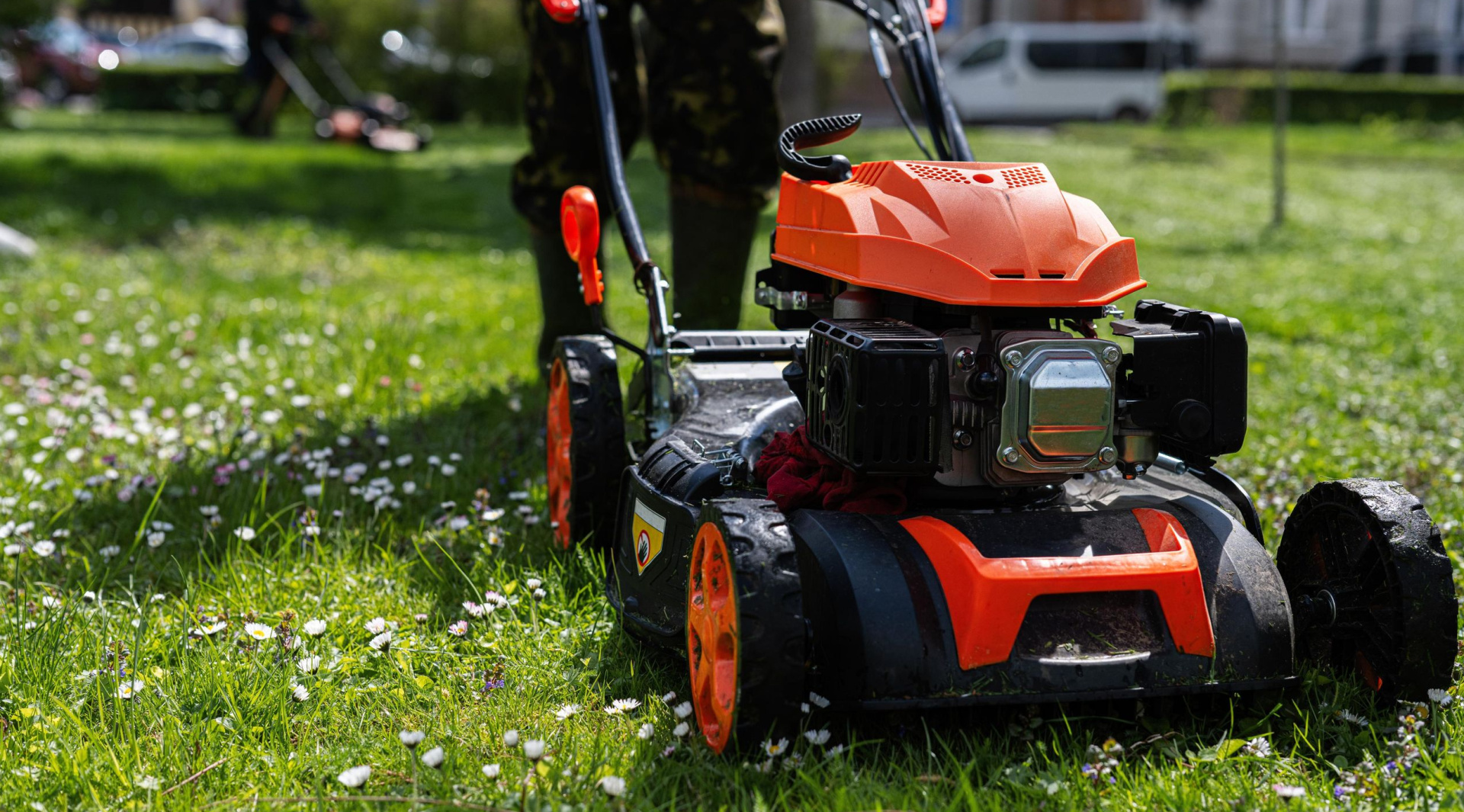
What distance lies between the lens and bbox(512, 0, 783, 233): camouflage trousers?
3.20 metres

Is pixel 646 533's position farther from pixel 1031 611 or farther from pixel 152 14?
pixel 152 14

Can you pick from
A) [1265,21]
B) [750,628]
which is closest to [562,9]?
[750,628]

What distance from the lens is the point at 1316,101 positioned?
21750 mm

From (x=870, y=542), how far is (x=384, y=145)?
35.2 feet

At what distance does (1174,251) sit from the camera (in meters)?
7.95

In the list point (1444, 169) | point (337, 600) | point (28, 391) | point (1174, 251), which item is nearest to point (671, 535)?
point (337, 600)

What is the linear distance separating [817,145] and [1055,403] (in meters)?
0.77

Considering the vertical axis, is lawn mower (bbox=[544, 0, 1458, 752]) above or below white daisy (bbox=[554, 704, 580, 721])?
above

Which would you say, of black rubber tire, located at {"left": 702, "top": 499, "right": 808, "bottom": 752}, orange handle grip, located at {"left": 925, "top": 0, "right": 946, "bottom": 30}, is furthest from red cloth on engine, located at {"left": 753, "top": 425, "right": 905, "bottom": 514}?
orange handle grip, located at {"left": 925, "top": 0, "right": 946, "bottom": 30}

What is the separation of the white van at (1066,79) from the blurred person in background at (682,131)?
64.5 feet

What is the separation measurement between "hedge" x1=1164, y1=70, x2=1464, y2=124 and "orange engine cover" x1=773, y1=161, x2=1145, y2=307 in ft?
68.1

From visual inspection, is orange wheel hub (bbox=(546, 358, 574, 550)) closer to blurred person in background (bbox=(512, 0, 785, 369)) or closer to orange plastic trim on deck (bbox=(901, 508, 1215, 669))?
blurred person in background (bbox=(512, 0, 785, 369))

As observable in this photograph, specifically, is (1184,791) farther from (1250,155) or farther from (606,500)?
(1250,155)

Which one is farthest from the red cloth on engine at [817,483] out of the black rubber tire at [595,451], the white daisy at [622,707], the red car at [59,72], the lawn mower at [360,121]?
the red car at [59,72]
